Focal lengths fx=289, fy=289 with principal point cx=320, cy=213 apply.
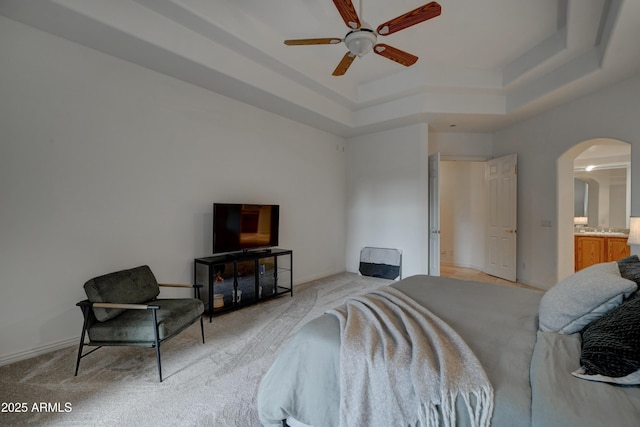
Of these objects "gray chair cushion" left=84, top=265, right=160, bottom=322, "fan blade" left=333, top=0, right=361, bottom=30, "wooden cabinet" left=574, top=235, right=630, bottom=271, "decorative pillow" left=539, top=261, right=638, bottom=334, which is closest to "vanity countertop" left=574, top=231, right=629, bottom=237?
"wooden cabinet" left=574, top=235, right=630, bottom=271

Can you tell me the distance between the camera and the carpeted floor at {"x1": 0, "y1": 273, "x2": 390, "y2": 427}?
1.74 m

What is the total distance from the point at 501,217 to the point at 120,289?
5688 millimetres

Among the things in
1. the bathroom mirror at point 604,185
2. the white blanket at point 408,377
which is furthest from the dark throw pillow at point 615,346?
the bathroom mirror at point 604,185

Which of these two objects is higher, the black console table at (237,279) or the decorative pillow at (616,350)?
the decorative pillow at (616,350)

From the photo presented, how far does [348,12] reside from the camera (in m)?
2.11

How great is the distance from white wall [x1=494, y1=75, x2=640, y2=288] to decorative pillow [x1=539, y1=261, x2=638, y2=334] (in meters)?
2.71

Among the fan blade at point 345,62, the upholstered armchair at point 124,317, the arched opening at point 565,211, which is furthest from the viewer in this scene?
the arched opening at point 565,211

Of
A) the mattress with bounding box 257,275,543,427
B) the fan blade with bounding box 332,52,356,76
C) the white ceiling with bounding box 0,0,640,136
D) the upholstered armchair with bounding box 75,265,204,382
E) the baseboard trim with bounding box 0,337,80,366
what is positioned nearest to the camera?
the mattress with bounding box 257,275,543,427

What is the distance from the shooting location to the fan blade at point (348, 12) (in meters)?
2.01

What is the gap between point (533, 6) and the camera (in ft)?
9.38

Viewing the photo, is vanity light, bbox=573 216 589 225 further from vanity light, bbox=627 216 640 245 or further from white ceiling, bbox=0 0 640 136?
vanity light, bbox=627 216 640 245

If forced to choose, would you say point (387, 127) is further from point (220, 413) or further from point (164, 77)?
point (220, 413)

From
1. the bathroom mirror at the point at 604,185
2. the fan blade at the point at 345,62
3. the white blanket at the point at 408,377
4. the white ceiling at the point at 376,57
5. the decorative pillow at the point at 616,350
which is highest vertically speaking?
the white ceiling at the point at 376,57

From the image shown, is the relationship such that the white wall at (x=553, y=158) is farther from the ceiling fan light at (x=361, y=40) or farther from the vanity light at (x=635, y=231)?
the ceiling fan light at (x=361, y=40)
